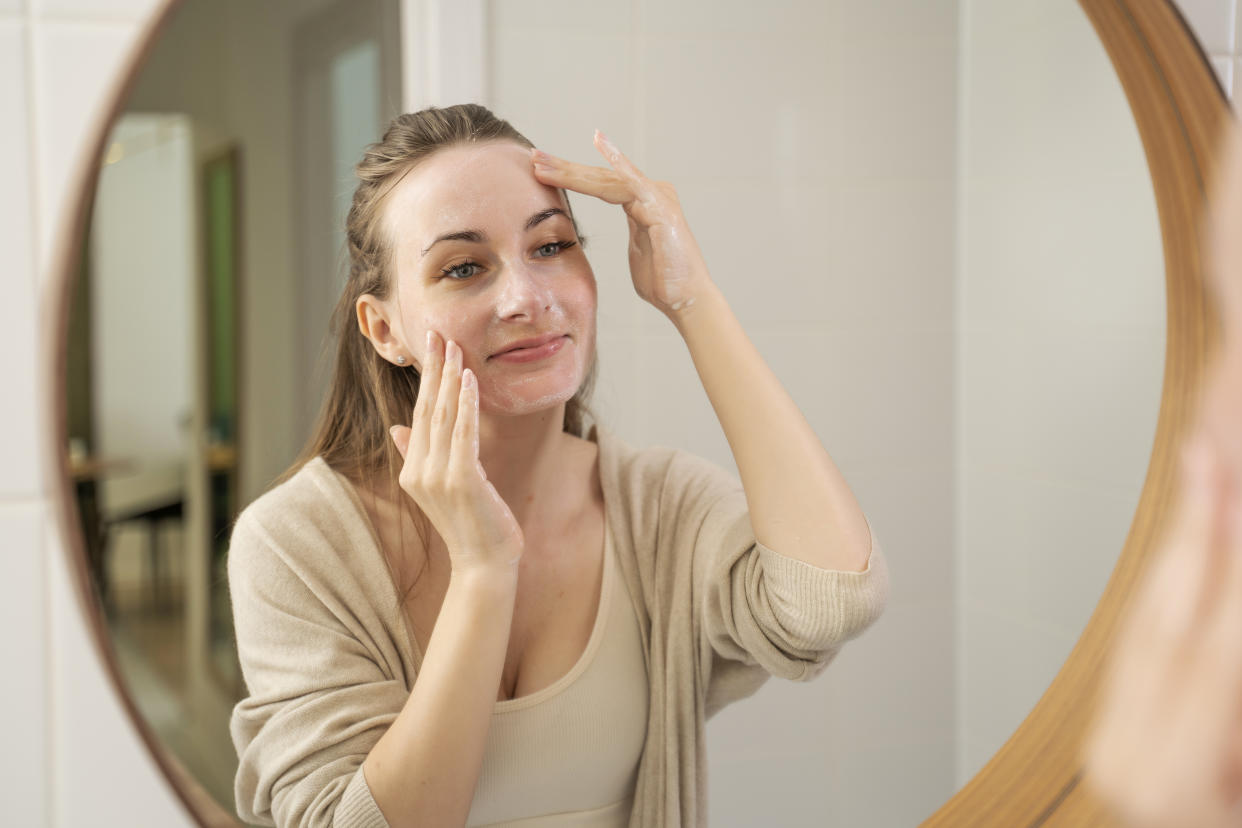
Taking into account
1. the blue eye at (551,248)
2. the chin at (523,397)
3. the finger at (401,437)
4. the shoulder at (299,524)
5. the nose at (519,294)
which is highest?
the blue eye at (551,248)

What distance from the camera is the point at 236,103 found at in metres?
0.46

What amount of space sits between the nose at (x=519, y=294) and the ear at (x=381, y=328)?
2.2 inches

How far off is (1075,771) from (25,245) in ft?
2.35

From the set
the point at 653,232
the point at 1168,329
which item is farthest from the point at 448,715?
the point at 1168,329

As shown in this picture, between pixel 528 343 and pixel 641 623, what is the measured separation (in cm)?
17

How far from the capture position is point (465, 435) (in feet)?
1.53

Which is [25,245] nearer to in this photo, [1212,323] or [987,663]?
[987,663]

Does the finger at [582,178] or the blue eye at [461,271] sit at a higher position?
the finger at [582,178]

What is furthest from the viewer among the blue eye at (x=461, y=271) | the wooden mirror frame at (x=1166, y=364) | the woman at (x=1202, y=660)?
the wooden mirror frame at (x=1166, y=364)

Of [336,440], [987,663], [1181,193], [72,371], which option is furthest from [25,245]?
[1181,193]

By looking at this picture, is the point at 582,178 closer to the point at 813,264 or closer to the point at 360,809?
the point at 813,264

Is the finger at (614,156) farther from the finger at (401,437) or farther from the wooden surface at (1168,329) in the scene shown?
the wooden surface at (1168,329)

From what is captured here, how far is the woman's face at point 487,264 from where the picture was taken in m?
0.46

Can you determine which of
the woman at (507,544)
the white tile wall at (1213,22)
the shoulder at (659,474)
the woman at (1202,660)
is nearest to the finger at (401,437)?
the woman at (507,544)
